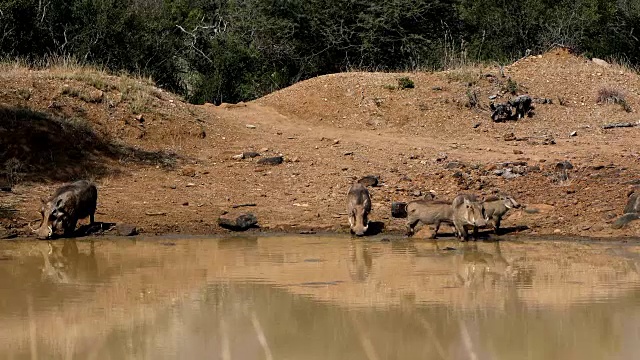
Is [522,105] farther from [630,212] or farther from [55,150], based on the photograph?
→ [55,150]

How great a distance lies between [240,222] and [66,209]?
2.42 metres

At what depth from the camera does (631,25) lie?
3616cm

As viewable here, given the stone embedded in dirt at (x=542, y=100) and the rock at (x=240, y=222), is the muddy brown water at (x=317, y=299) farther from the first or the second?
the stone embedded in dirt at (x=542, y=100)

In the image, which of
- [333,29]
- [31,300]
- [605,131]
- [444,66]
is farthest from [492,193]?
[333,29]

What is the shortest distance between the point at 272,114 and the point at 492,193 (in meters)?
7.54

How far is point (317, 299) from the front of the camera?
10461 millimetres

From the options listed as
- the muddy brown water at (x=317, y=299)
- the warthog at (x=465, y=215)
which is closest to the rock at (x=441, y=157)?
the muddy brown water at (x=317, y=299)

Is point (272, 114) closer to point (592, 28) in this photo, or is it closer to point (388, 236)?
point (388, 236)

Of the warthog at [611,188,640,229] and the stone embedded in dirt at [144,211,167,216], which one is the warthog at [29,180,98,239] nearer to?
the stone embedded in dirt at [144,211,167,216]

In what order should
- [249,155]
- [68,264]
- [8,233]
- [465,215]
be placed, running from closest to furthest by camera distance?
[68,264] < [465,215] < [8,233] < [249,155]

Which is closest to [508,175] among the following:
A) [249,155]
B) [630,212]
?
[630,212]

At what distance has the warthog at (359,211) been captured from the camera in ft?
46.8

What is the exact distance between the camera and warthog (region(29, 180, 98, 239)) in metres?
14.2

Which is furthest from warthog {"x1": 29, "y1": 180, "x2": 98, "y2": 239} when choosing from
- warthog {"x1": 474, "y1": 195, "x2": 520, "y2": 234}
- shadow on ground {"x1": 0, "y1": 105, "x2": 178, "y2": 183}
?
warthog {"x1": 474, "y1": 195, "x2": 520, "y2": 234}
